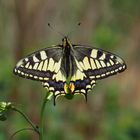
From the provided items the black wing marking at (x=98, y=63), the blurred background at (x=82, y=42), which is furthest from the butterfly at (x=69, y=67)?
the blurred background at (x=82, y=42)

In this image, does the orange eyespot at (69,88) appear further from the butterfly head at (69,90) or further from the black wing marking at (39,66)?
the black wing marking at (39,66)

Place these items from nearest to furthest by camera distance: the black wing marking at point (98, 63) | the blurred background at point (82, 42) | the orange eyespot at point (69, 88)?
1. the orange eyespot at point (69, 88)
2. the black wing marking at point (98, 63)
3. the blurred background at point (82, 42)

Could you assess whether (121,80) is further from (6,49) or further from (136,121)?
(136,121)

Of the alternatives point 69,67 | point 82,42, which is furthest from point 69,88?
point 82,42

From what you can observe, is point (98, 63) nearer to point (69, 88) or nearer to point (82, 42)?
point (69, 88)

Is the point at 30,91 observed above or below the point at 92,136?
above

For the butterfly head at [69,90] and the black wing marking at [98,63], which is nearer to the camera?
the butterfly head at [69,90]

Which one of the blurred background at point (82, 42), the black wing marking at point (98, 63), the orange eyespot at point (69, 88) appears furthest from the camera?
the blurred background at point (82, 42)

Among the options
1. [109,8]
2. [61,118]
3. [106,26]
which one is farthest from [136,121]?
[109,8]
